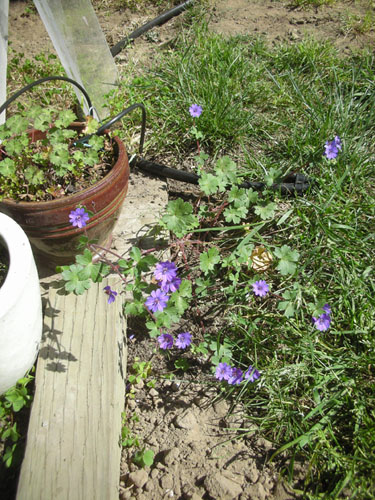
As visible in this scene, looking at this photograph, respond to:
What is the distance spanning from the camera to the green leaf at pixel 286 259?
181cm

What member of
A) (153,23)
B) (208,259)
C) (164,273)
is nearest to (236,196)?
(208,259)

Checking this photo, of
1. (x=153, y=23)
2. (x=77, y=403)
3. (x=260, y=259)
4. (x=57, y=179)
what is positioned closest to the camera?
(x=77, y=403)

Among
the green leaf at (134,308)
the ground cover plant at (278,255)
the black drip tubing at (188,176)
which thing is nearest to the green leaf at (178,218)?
the ground cover plant at (278,255)

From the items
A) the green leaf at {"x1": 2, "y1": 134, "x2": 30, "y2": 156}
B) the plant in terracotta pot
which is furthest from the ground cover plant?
the green leaf at {"x1": 2, "y1": 134, "x2": 30, "y2": 156}

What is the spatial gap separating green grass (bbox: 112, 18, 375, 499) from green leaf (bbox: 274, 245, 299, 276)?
8 centimetres

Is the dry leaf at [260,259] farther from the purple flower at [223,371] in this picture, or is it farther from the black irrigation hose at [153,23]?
the black irrigation hose at [153,23]

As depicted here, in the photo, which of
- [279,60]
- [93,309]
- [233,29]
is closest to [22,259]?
[93,309]

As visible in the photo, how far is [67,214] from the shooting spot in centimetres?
182

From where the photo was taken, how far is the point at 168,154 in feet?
8.88

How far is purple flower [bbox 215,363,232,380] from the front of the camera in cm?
168

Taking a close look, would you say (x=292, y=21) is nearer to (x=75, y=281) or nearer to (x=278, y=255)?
(x=278, y=255)

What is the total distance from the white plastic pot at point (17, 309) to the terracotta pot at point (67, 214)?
0.19 metres

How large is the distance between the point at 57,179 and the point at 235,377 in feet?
4.05

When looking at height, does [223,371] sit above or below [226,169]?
below
